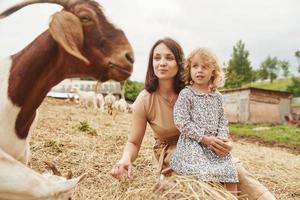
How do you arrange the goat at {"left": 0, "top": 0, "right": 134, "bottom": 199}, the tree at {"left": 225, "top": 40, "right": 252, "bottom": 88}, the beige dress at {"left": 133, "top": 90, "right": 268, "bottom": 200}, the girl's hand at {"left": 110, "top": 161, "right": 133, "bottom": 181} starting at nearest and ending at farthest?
the goat at {"left": 0, "top": 0, "right": 134, "bottom": 199} < the girl's hand at {"left": 110, "top": 161, "right": 133, "bottom": 181} < the beige dress at {"left": 133, "top": 90, "right": 268, "bottom": 200} < the tree at {"left": 225, "top": 40, "right": 252, "bottom": 88}

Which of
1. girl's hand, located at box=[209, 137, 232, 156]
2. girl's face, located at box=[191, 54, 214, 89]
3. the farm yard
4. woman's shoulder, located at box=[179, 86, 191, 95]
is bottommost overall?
the farm yard

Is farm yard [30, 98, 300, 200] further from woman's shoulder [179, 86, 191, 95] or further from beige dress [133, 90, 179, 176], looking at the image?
woman's shoulder [179, 86, 191, 95]

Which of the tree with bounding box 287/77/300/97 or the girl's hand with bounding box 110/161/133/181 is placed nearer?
the girl's hand with bounding box 110/161/133/181

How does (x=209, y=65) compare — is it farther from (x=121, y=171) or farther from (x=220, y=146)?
(x=121, y=171)

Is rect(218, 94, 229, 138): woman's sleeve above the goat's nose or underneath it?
underneath

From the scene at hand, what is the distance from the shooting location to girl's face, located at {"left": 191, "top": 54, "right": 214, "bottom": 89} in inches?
133

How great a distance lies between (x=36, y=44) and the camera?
2.61 metres

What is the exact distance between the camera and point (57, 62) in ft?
8.45

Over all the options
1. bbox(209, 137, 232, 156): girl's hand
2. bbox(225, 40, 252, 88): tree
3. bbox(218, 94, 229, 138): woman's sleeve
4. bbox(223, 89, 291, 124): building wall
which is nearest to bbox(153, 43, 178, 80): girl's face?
bbox(218, 94, 229, 138): woman's sleeve

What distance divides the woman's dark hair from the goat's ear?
1.21 meters

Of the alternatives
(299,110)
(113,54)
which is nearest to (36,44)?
(113,54)

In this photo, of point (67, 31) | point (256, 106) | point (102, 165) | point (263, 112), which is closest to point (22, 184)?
point (67, 31)

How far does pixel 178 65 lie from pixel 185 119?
485mm

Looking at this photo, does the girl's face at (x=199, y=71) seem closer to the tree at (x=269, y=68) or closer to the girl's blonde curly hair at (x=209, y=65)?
the girl's blonde curly hair at (x=209, y=65)
